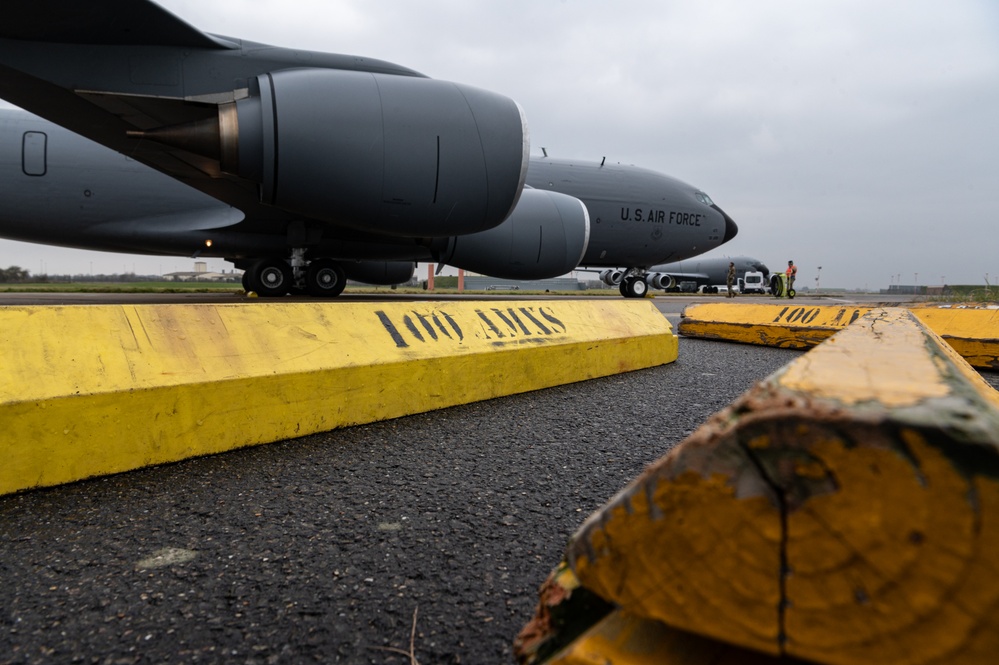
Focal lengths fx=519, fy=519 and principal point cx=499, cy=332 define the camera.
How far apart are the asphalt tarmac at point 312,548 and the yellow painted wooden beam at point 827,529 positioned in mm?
465

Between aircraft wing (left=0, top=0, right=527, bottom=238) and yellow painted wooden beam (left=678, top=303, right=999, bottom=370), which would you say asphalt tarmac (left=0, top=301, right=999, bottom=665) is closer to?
aircraft wing (left=0, top=0, right=527, bottom=238)

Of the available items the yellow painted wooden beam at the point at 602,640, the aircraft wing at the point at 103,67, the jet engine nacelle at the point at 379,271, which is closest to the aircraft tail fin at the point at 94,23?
the aircraft wing at the point at 103,67

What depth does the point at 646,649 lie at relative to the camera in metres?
0.51

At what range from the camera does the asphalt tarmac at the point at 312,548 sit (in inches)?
32.9

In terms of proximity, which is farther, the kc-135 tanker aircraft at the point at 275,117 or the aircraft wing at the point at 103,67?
the kc-135 tanker aircraft at the point at 275,117

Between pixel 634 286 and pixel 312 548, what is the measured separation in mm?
11263

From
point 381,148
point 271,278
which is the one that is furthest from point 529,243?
point 271,278

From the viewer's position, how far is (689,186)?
11086 millimetres

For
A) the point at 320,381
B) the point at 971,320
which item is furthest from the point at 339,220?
the point at 971,320

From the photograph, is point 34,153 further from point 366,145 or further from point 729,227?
point 729,227

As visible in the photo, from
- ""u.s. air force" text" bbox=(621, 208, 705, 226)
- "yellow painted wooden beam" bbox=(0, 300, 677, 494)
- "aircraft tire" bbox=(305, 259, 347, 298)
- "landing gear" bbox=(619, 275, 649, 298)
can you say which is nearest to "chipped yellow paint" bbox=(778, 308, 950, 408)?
"yellow painted wooden beam" bbox=(0, 300, 677, 494)

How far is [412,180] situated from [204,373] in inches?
92.5

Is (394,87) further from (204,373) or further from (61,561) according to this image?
(61,561)

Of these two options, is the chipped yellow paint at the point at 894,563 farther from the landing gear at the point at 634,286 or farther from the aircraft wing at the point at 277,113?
the landing gear at the point at 634,286
